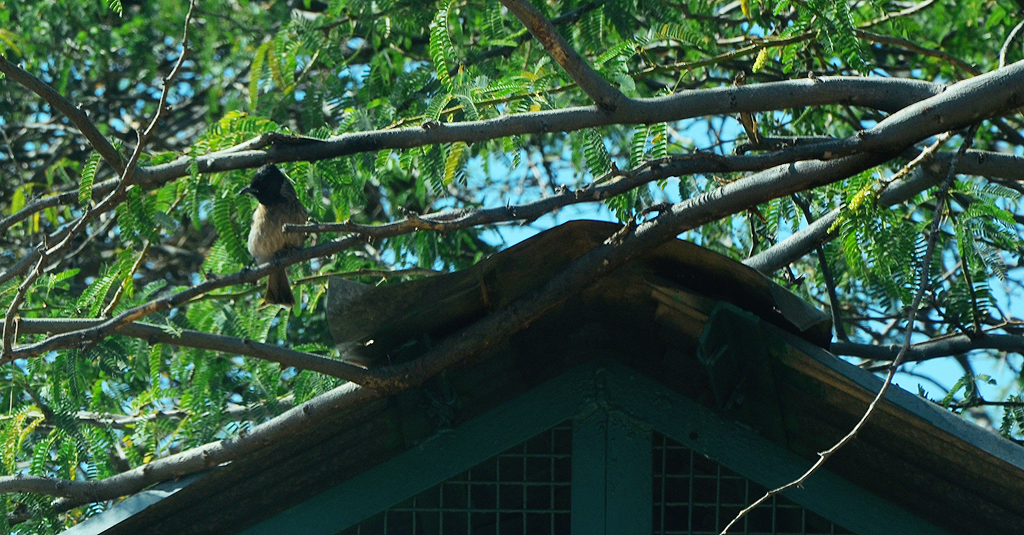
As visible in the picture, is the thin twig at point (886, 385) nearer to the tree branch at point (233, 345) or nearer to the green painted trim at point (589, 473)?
the green painted trim at point (589, 473)

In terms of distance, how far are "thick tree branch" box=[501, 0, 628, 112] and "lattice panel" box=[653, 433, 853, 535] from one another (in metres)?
1.05

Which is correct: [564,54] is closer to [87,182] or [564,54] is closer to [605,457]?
[605,457]

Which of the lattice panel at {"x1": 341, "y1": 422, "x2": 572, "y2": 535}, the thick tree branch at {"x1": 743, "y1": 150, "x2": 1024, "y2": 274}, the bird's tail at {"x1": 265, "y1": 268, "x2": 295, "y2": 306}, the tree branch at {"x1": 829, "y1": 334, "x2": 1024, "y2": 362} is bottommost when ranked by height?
the lattice panel at {"x1": 341, "y1": 422, "x2": 572, "y2": 535}

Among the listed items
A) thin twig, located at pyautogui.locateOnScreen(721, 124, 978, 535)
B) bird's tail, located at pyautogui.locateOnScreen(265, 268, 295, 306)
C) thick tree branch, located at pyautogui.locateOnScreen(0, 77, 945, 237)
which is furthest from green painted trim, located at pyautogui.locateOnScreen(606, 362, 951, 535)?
bird's tail, located at pyautogui.locateOnScreen(265, 268, 295, 306)

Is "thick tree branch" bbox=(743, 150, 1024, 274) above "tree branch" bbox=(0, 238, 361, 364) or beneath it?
above

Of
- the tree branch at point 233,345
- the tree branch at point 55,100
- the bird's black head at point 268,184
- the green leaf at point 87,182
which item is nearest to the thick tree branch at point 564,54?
the tree branch at point 233,345

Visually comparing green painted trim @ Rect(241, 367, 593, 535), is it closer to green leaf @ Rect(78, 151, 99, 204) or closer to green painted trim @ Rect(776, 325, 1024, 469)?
green painted trim @ Rect(776, 325, 1024, 469)

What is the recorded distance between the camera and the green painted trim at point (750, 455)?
291cm

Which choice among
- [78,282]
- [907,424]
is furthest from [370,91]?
[907,424]

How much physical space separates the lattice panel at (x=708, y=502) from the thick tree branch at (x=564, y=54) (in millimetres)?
1048

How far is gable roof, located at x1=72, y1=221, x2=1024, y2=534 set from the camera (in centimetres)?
279

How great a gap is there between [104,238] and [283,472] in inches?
235

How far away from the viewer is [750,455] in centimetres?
300

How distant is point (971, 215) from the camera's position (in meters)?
3.94
